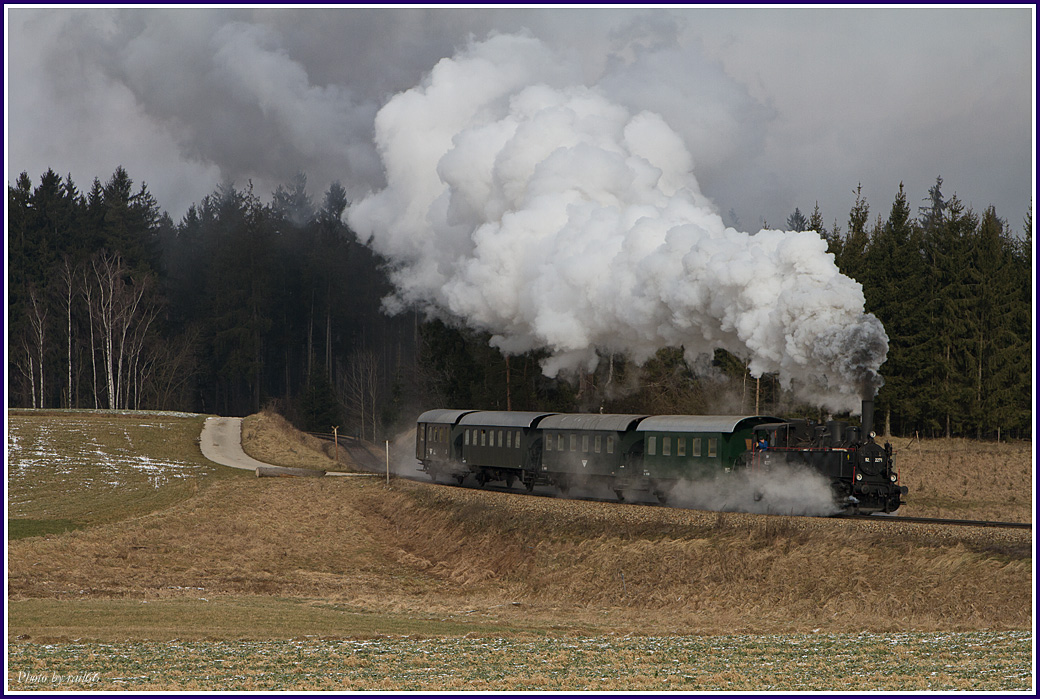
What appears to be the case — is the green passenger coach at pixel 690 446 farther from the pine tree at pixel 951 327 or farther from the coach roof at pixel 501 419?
the pine tree at pixel 951 327

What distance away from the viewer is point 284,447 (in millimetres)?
48594

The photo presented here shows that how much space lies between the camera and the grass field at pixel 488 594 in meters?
13.6

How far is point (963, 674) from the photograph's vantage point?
12.8 metres

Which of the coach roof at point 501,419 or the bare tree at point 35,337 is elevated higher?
the bare tree at point 35,337

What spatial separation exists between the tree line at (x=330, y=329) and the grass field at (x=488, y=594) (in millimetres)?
10706

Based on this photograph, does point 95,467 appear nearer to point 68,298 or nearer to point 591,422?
point 591,422

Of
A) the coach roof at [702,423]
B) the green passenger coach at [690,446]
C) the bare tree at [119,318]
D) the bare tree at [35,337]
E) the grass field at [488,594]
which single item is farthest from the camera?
the bare tree at [119,318]

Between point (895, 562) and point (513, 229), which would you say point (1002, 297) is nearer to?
point (513, 229)

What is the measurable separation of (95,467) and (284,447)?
877 cm

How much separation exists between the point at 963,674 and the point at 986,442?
35.6 m

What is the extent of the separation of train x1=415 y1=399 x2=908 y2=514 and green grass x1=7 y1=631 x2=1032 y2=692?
836 cm

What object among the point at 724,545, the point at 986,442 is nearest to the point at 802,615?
the point at 724,545

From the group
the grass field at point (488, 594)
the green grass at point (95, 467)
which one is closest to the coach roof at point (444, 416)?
the grass field at point (488, 594)

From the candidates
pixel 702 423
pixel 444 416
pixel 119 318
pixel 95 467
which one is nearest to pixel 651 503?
pixel 702 423
